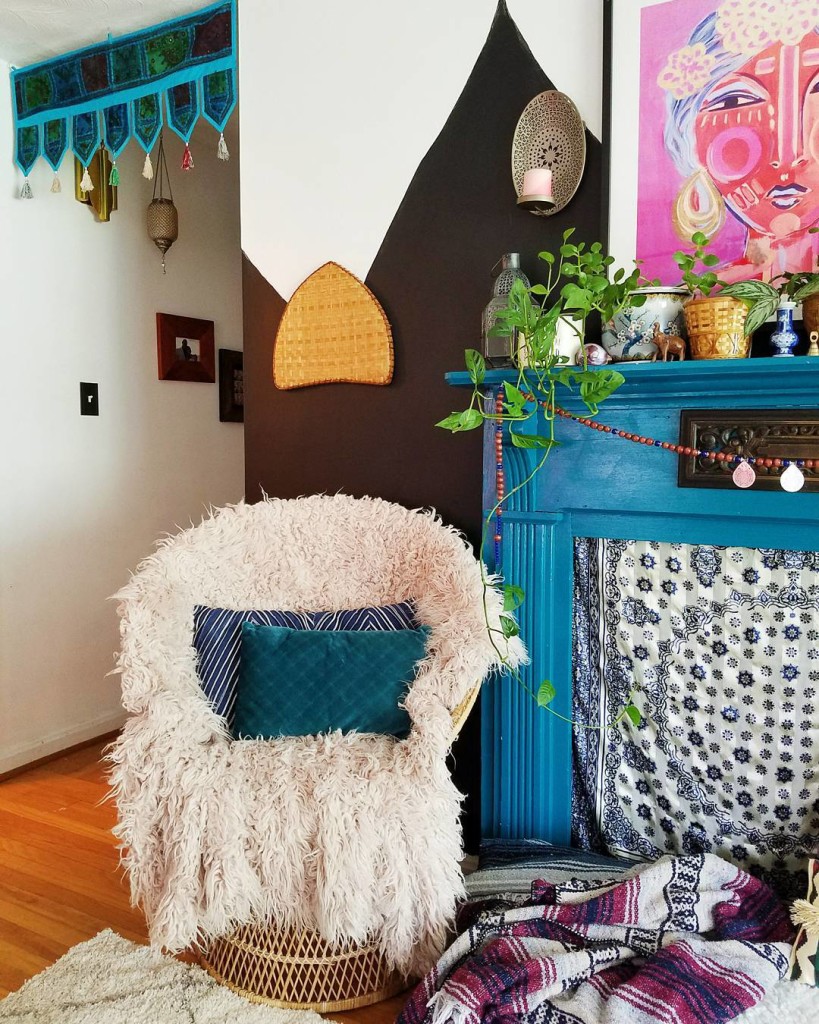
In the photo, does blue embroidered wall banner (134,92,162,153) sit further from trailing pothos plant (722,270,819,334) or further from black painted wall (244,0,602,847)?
trailing pothos plant (722,270,819,334)

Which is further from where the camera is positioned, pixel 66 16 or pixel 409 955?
pixel 66 16

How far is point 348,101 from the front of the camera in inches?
87.1

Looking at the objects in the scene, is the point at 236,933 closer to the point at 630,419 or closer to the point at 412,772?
the point at 412,772

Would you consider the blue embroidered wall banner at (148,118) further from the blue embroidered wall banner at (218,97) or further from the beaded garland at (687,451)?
the beaded garland at (687,451)

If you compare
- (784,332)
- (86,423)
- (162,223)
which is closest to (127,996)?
(784,332)

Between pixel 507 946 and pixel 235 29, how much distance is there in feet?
7.99

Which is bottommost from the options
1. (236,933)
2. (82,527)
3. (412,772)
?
(236,933)

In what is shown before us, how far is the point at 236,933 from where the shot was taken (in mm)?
1619

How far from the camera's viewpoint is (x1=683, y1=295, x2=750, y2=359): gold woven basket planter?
1570 millimetres

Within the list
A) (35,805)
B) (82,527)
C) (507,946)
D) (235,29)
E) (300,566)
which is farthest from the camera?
(82,527)

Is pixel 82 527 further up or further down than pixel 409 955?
further up

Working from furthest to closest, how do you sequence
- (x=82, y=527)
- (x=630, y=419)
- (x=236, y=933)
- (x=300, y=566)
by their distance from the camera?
1. (x=82, y=527)
2. (x=300, y=566)
3. (x=630, y=419)
4. (x=236, y=933)

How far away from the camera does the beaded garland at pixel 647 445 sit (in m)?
1.59

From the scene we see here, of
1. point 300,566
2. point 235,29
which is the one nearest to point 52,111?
point 235,29
